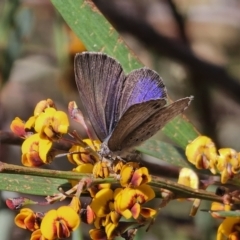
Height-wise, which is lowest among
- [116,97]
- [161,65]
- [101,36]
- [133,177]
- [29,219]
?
[29,219]

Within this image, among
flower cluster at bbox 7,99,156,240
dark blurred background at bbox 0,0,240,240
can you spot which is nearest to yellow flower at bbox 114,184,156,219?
flower cluster at bbox 7,99,156,240

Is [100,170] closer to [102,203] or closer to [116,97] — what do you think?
[102,203]

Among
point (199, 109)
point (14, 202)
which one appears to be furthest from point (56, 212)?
point (199, 109)

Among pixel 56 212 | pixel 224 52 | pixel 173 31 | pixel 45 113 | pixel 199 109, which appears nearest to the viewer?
pixel 56 212

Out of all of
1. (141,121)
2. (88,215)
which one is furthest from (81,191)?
(141,121)

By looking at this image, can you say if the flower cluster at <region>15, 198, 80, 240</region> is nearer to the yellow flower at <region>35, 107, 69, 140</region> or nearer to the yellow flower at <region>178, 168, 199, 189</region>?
the yellow flower at <region>35, 107, 69, 140</region>

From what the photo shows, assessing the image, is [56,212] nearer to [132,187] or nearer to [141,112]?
[132,187]
